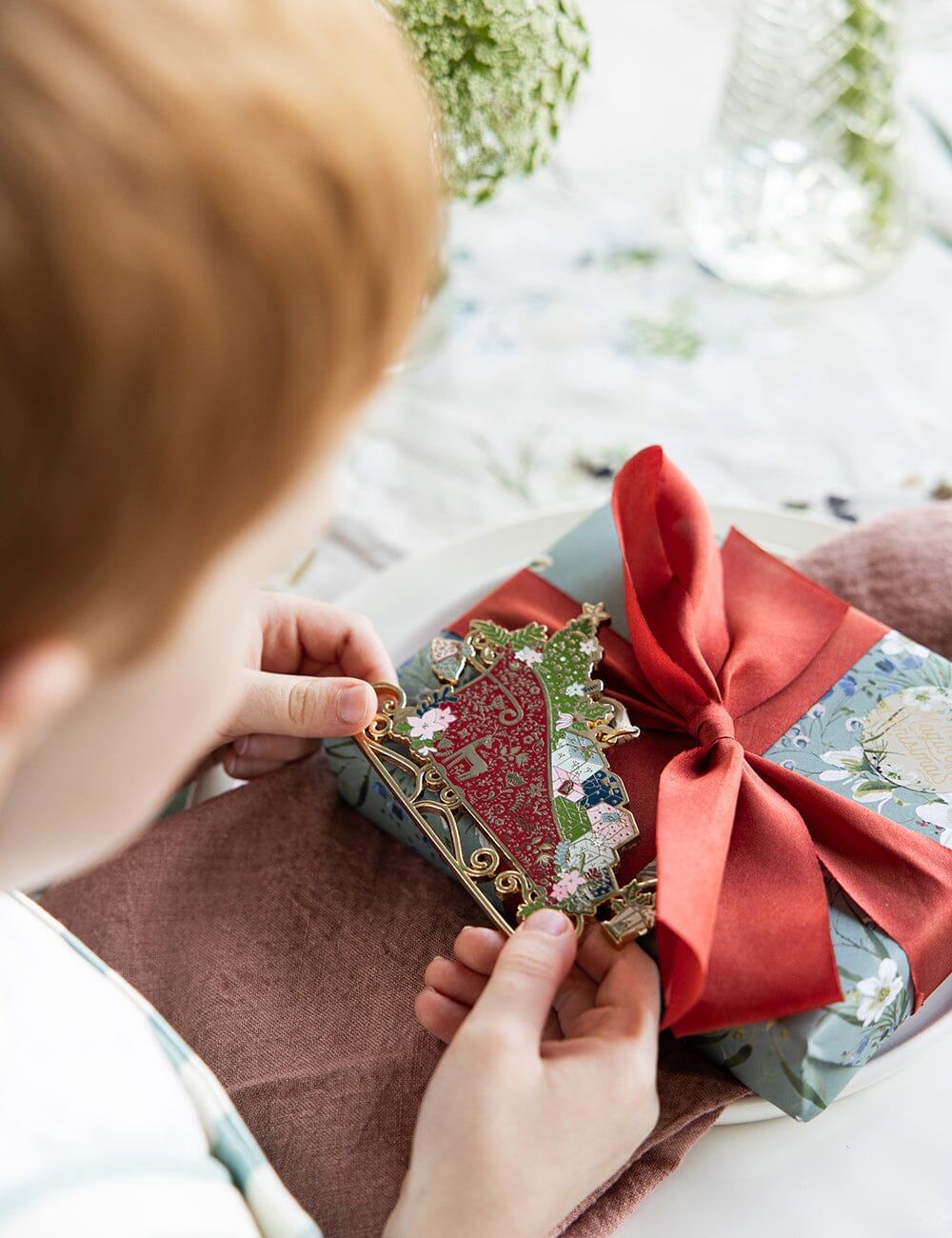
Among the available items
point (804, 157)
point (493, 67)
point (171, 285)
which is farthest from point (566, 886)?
point (804, 157)

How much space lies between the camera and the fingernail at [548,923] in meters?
0.48

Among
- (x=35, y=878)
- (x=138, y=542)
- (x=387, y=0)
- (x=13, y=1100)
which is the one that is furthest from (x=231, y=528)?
(x=387, y=0)

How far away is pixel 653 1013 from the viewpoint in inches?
18.6

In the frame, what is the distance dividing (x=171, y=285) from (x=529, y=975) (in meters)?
0.32

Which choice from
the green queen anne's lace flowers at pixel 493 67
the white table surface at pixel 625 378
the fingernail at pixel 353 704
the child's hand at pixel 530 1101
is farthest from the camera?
the white table surface at pixel 625 378

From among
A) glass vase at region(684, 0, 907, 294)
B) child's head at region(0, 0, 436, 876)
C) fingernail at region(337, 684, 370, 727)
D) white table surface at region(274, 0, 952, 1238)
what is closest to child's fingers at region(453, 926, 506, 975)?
fingernail at region(337, 684, 370, 727)

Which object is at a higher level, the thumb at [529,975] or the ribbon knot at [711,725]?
the ribbon knot at [711,725]

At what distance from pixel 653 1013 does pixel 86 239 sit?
0.37m

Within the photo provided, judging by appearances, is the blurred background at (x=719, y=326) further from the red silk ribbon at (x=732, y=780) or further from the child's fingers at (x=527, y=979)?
the child's fingers at (x=527, y=979)

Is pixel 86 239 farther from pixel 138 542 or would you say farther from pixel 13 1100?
pixel 13 1100

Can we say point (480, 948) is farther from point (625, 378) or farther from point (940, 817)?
point (625, 378)

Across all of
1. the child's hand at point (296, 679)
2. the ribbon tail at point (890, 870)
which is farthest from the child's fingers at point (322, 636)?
the ribbon tail at point (890, 870)

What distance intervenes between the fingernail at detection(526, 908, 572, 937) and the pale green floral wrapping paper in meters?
0.08

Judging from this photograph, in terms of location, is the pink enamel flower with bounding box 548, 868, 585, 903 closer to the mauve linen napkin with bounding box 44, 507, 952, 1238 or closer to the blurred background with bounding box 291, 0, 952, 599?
the mauve linen napkin with bounding box 44, 507, 952, 1238
